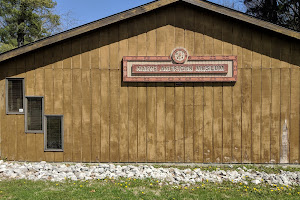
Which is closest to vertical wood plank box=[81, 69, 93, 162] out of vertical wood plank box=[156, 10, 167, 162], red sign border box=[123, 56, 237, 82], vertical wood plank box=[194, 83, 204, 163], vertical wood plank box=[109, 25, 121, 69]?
vertical wood plank box=[109, 25, 121, 69]

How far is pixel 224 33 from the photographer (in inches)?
294

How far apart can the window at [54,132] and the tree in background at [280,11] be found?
17207 millimetres

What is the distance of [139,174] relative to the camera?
262 inches

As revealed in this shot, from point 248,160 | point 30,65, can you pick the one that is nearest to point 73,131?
point 30,65

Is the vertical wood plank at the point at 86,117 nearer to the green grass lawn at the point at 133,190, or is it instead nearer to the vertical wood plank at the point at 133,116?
the vertical wood plank at the point at 133,116

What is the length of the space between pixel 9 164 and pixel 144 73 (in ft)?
16.6

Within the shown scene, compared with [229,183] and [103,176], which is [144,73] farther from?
[229,183]

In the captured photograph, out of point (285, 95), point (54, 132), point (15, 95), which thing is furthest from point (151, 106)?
point (15, 95)

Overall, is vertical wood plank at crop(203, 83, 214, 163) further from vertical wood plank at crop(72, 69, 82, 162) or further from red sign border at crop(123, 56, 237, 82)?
vertical wood plank at crop(72, 69, 82, 162)

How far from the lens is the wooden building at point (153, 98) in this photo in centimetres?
745

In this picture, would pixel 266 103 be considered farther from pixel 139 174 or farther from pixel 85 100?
pixel 85 100

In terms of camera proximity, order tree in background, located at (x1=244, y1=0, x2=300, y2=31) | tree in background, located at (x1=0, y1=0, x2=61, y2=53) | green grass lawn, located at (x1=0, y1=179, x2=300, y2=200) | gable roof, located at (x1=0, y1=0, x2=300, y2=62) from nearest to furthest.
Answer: green grass lawn, located at (x1=0, y1=179, x2=300, y2=200), gable roof, located at (x1=0, y1=0, x2=300, y2=62), tree in background, located at (x1=244, y1=0, x2=300, y2=31), tree in background, located at (x1=0, y1=0, x2=61, y2=53)

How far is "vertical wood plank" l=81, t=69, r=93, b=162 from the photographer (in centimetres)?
760

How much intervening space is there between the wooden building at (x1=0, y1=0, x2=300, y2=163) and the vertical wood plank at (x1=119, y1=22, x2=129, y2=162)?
32 mm
